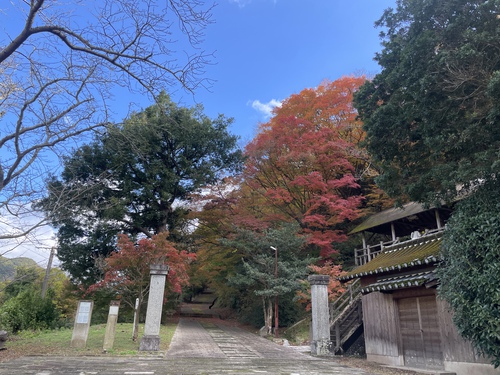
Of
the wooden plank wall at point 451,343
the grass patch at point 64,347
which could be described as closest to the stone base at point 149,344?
the grass patch at point 64,347

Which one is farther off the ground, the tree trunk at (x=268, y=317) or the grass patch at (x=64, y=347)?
the tree trunk at (x=268, y=317)

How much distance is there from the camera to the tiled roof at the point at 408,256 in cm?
776

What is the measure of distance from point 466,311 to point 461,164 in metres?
2.49

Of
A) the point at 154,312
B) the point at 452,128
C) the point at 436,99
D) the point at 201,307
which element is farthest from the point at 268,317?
the point at 201,307

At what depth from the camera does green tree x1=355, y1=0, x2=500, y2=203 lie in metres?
5.93

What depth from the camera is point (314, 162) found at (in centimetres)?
1908

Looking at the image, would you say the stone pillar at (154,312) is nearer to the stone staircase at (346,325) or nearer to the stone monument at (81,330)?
the stone monument at (81,330)

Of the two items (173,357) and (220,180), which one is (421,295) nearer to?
(173,357)

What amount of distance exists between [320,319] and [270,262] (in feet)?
20.6

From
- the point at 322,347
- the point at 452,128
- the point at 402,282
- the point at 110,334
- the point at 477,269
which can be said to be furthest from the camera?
the point at 322,347

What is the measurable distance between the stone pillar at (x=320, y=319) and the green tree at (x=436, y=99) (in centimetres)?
406

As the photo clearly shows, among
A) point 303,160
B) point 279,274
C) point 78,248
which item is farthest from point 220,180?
point 78,248

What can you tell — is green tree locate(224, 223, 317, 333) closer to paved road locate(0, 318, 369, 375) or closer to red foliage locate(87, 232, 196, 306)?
red foliage locate(87, 232, 196, 306)

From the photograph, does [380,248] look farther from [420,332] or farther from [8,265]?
[8,265]
